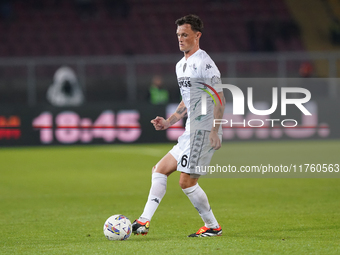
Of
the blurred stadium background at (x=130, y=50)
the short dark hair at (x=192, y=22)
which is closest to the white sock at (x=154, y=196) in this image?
the short dark hair at (x=192, y=22)

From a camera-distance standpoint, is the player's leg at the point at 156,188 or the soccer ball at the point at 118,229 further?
the player's leg at the point at 156,188

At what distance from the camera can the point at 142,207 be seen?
26.5 feet

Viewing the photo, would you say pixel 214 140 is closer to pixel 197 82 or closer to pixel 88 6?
pixel 197 82

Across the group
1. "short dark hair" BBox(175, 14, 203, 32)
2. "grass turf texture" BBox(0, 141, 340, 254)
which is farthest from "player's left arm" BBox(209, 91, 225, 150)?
"grass turf texture" BBox(0, 141, 340, 254)

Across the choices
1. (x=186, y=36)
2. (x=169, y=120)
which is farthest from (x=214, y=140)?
(x=186, y=36)

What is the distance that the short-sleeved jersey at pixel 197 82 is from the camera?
561cm

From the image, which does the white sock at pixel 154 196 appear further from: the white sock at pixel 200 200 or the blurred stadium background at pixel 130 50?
the blurred stadium background at pixel 130 50

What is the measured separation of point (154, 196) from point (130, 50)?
18691 mm

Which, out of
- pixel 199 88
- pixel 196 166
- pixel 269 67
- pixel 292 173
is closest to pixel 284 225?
pixel 196 166

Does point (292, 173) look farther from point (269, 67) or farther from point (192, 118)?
point (269, 67)

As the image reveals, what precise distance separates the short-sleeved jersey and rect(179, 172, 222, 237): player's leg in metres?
0.49

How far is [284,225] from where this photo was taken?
6480 mm

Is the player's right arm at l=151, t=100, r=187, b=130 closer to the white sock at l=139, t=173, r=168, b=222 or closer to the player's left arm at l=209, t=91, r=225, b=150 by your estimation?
the white sock at l=139, t=173, r=168, b=222

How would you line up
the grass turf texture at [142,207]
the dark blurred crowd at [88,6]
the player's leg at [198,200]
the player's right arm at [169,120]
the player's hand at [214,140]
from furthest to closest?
1. the dark blurred crowd at [88,6]
2. the player's right arm at [169,120]
3. the player's leg at [198,200]
4. the player's hand at [214,140]
5. the grass turf texture at [142,207]
